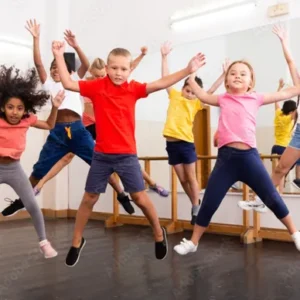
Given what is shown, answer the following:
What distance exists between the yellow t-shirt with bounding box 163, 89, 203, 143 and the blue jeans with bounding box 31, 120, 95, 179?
2.70ft

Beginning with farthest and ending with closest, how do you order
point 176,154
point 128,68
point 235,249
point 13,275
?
1. point 235,249
2. point 176,154
3. point 13,275
4. point 128,68

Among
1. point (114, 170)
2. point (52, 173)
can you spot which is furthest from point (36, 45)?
point (52, 173)

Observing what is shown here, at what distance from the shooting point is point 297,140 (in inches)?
129

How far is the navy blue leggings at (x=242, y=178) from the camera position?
8.94ft

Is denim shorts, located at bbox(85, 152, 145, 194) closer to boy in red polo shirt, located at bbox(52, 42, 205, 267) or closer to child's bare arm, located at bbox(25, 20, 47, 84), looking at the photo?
boy in red polo shirt, located at bbox(52, 42, 205, 267)

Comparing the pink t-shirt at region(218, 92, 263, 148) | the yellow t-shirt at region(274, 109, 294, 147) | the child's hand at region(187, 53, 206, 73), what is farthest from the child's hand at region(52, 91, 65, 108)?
→ the yellow t-shirt at region(274, 109, 294, 147)

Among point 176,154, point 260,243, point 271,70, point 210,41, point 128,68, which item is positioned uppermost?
point 210,41

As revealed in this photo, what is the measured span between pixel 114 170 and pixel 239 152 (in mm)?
764

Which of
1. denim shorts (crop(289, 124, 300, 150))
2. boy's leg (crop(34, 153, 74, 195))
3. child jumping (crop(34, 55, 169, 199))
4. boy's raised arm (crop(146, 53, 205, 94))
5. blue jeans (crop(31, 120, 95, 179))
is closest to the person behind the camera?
boy's raised arm (crop(146, 53, 205, 94))

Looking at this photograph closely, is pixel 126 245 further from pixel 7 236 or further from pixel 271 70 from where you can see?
pixel 271 70

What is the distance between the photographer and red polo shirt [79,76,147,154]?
2766mm

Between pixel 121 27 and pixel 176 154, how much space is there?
3.48 m

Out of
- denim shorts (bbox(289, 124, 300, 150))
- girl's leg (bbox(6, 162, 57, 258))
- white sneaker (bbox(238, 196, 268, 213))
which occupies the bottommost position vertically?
white sneaker (bbox(238, 196, 268, 213))

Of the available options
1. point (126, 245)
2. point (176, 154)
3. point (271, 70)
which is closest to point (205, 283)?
point (176, 154)
